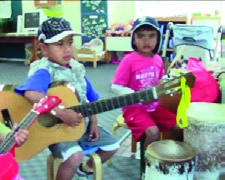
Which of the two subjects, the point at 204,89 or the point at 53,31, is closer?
the point at 53,31

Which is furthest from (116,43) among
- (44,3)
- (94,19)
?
(44,3)

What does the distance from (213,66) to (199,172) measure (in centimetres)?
86

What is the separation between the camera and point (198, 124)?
1.71m

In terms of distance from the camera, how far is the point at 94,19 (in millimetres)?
6684

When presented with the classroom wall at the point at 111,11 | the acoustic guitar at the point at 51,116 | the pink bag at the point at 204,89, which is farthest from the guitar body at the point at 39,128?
the classroom wall at the point at 111,11

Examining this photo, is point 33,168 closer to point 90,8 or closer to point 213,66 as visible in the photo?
point 213,66

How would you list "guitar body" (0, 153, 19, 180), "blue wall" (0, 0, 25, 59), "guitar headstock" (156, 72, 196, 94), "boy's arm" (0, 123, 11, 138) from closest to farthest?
"guitar body" (0, 153, 19, 180)
"boy's arm" (0, 123, 11, 138)
"guitar headstock" (156, 72, 196, 94)
"blue wall" (0, 0, 25, 59)

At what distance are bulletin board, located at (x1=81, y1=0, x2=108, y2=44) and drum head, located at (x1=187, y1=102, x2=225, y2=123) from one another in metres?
4.98

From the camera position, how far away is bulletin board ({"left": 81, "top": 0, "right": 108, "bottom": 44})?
664cm

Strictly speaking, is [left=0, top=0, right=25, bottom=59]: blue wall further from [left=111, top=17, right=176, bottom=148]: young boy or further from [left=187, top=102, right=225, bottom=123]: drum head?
[left=187, top=102, right=225, bottom=123]: drum head

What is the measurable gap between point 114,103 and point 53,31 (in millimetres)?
467

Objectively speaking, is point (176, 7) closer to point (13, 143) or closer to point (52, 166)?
point (52, 166)

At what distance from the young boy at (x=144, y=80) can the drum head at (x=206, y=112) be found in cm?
24

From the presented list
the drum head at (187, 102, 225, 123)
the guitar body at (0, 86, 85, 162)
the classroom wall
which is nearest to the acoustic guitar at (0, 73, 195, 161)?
the guitar body at (0, 86, 85, 162)
